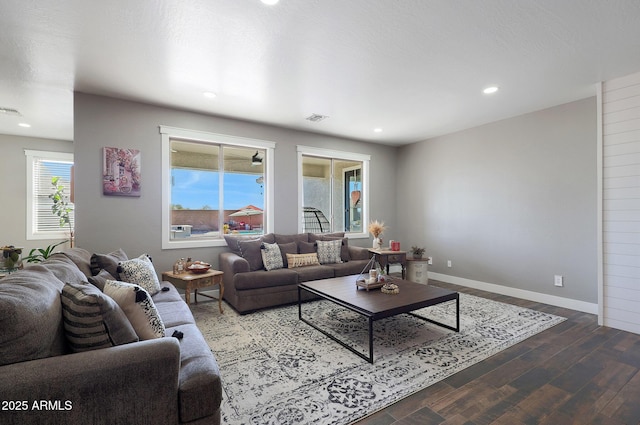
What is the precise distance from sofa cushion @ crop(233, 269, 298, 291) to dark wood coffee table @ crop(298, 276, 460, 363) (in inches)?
20.2

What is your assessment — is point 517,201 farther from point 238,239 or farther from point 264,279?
point 238,239

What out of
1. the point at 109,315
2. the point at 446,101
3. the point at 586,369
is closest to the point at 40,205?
the point at 109,315

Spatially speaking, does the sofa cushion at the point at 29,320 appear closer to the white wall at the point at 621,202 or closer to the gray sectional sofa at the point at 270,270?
the gray sectional sofa at the point at 270,270

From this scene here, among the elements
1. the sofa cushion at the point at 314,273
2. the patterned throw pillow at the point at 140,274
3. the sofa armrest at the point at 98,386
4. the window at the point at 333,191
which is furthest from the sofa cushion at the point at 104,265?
the window at the point at 333,191

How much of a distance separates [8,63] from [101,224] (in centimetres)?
185

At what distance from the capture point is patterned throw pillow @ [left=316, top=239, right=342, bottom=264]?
4.71 m

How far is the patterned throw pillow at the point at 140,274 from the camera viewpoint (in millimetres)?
2697

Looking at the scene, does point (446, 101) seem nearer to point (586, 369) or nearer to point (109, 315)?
point (586, 369)

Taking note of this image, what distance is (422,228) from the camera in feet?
19.6

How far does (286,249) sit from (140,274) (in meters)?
2.09

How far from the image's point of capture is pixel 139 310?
5.44 feet

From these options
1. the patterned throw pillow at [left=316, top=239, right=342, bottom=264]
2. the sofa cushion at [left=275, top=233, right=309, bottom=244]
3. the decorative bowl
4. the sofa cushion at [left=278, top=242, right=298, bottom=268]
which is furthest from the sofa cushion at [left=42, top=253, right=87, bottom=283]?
the patterned throw pillow at [left=316, top=239, right=342, bottom=264]

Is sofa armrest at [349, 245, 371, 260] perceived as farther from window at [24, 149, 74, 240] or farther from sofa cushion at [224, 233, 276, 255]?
window at [24, 149, 74, 240]

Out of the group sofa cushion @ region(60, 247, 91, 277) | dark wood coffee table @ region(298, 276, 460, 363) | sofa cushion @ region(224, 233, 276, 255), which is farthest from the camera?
sofa cushion @ region(224, 233, 276, 255)
